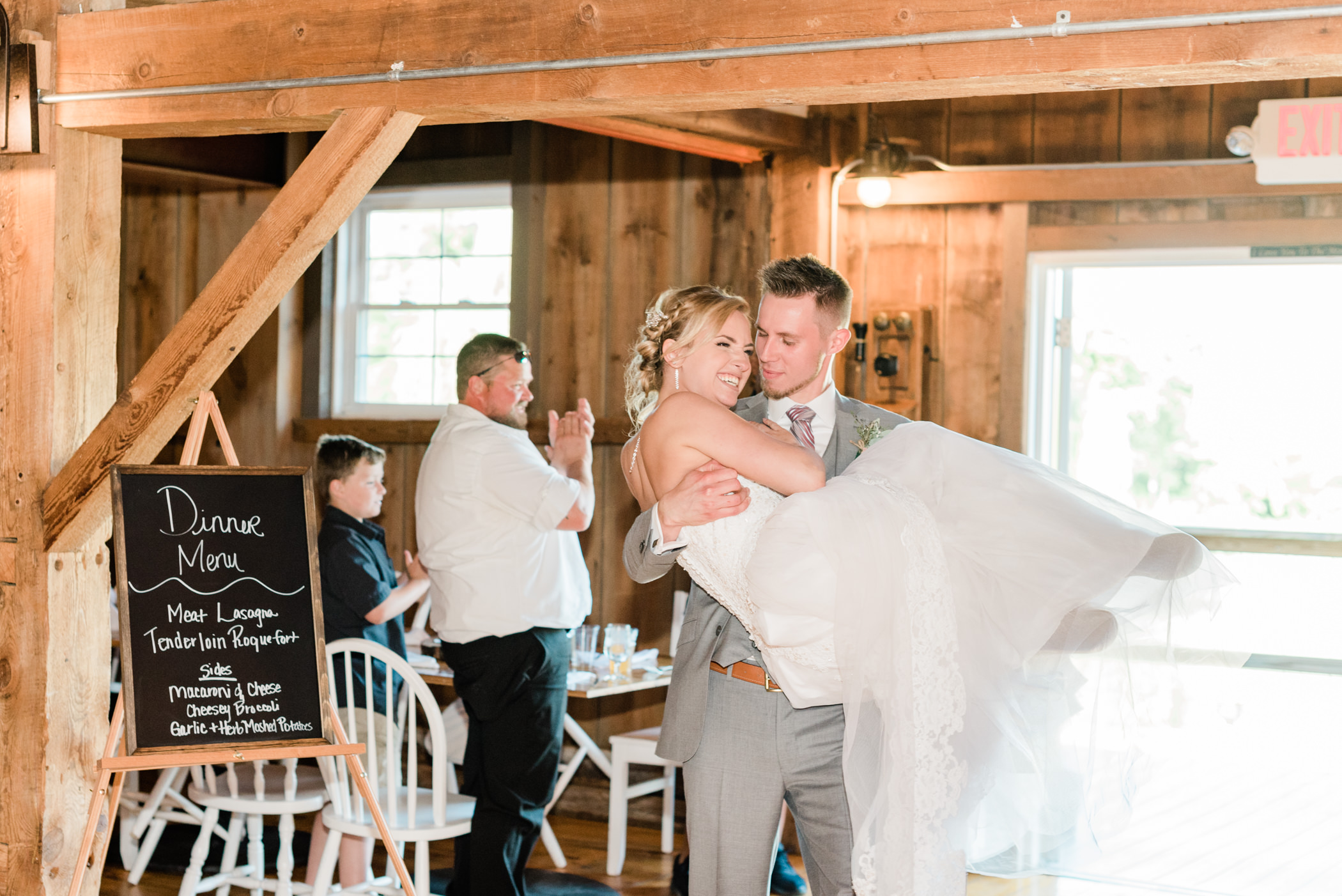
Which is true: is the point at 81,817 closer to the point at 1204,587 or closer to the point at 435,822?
the point at 435,822

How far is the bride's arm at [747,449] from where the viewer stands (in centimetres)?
260

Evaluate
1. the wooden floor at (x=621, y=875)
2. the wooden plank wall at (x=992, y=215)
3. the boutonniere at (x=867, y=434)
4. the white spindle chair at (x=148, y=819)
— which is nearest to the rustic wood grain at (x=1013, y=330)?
the wooden plank wall at (x=992, y=215)

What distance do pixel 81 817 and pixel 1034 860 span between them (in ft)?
8.20

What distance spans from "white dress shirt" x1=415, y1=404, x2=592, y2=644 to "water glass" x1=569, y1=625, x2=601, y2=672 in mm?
552

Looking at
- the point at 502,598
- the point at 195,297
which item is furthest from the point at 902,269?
the point at 195,297

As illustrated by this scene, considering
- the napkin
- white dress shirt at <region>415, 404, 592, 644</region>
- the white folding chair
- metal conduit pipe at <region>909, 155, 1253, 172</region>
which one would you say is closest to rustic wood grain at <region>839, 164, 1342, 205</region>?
metal conduit pipe at <region>909, 155, 1253, 172</region>

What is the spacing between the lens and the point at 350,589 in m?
4.40

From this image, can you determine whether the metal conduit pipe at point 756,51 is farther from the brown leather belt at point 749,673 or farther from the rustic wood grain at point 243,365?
the rustic wood grain at point 243,365

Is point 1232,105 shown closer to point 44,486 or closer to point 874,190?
point 874,190

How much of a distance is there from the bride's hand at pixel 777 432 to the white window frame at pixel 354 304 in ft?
12.8

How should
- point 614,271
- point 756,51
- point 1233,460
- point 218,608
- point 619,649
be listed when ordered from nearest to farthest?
point 756,51 → point 218,608 → point 619,649 → point 1233,460 → point 614,271

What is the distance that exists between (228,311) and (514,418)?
1.32 m

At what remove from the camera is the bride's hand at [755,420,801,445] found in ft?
8.73

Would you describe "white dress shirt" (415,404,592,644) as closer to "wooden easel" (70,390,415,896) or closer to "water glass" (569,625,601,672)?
"water glass" (569,625,601,672)
